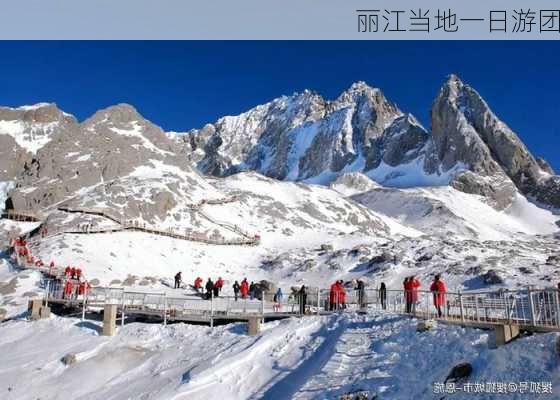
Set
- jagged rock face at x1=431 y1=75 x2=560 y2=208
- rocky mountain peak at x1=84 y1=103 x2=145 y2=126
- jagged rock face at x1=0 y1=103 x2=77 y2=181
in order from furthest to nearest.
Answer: jagged rock face at x1=431 y1=75 x2=560 y2=208
rocky mountain peak at x1=84 y1=103 x2=145 y2=126
jagged rock face at x1=0 y1=103 x2=77 y2=181

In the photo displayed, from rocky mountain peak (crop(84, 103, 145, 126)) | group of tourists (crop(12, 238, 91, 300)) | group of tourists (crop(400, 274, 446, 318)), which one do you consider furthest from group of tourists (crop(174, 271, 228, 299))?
rocky mountain peak (crop(84, 103, 145, 126))

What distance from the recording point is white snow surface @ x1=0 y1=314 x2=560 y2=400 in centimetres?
1320

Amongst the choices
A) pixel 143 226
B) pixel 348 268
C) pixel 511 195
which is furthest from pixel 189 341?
pixel 511 195

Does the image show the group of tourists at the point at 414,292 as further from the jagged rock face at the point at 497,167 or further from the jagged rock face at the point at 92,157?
the jagged rock face at the point at 497,167

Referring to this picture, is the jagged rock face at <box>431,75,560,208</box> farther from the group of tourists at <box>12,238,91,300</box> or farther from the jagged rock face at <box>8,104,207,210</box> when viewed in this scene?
the group of tourists at <box>12,238,91,300</box>

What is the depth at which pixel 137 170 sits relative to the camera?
8706 centimetres

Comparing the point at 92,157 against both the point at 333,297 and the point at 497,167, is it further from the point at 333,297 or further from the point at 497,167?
the point at 497,167

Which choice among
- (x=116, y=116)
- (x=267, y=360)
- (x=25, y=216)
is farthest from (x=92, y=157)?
(x=267, y=360)

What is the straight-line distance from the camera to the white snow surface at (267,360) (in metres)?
13.2

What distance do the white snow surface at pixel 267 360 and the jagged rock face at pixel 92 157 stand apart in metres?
51.0

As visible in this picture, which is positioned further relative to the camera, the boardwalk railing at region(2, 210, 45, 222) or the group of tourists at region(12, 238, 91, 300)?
the boardwalk railing at region(2, 210, 45, 222)

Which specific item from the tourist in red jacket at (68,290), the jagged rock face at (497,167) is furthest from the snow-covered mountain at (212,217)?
the jagged rock face at (497,167)

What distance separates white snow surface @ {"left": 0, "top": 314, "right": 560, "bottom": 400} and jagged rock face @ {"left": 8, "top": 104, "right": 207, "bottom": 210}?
51018 mm

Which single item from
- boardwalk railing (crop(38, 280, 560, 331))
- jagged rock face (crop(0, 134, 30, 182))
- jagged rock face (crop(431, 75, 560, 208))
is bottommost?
boardwalk railing (crop(38, 280, 560, 331))
